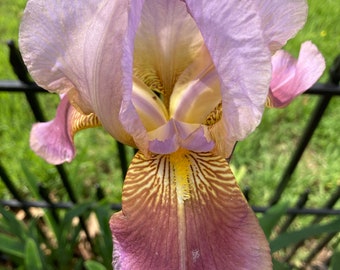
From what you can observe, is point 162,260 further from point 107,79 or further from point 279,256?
point 279,256

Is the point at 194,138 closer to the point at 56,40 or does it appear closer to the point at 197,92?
the point at 197,92

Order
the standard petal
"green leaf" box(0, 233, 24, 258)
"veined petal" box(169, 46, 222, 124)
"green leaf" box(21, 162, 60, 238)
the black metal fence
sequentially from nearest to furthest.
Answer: the standard petal
"veined petal" box(169, 46, 222, 124)
the black metal fence
"green leaf" box(0, 233, 24, 258)
"green leaf" box(21, 162, 60, 238)

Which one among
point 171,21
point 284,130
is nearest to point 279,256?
point 284,130

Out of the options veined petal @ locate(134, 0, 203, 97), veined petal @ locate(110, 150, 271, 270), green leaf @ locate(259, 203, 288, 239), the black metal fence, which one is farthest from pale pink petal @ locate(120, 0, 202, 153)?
green leaf @ locate(259, 203, 288, 239)

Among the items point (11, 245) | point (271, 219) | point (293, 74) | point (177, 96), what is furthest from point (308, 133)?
point (11, 245)

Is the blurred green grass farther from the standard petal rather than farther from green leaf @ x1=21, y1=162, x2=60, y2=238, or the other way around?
the standard petal

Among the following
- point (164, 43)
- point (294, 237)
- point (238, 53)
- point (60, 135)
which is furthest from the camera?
point (294, 237)

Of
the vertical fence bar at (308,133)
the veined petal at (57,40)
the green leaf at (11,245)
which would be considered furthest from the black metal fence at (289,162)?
the veined petal at (57,40)
